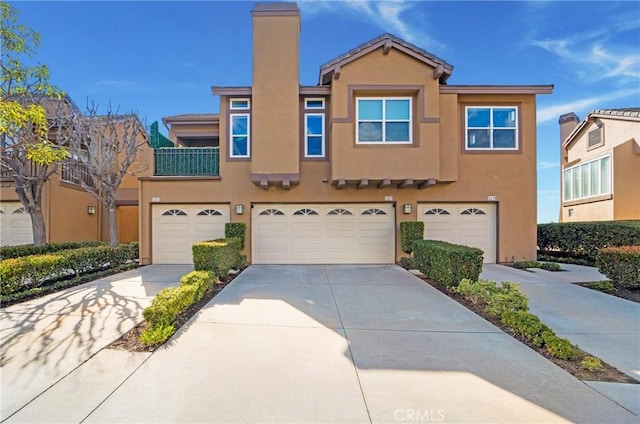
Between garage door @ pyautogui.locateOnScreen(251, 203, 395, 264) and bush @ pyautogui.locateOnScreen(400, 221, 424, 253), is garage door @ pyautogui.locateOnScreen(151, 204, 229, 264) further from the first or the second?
bush @ pyautogui.locateOnScreen(400, 221, 424, 253)

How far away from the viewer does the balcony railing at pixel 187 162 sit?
10.3 m

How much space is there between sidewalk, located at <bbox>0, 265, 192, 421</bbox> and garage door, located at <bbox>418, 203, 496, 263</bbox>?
8.45 meters

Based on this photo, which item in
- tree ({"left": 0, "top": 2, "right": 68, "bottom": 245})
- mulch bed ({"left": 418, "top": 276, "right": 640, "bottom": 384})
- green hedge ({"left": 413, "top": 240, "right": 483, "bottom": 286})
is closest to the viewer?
mulch bed ({"left": 418, "top": 276, "right": 640, "bottom": 384})

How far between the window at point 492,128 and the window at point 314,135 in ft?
16.7

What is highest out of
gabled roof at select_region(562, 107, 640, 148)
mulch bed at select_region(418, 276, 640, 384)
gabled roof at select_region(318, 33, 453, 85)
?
gabled roof at select_region(318, 33, 453, 85)

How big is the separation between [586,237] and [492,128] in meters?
5.21

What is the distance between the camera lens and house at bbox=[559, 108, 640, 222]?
12.4 m

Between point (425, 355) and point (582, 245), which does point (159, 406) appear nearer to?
point (425, 355)

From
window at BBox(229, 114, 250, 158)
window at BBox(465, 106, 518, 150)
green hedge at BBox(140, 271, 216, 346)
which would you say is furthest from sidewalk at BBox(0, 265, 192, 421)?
window at BBox(465, 106, 518, 150)

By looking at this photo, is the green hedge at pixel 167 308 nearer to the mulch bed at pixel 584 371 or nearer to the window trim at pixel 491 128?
the mulch bed at pixel 584 371

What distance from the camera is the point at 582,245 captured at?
1060 centimetres

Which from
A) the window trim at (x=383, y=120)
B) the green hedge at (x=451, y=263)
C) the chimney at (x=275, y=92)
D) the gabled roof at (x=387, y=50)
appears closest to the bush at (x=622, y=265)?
the green hedge at (x=451, y=263)

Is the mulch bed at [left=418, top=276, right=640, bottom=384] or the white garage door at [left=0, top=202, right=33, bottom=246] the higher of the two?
the white garage door at [left=0, top=202, right=33, bottom=246]

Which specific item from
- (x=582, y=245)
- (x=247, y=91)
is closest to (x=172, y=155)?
(x=247, y=91)
